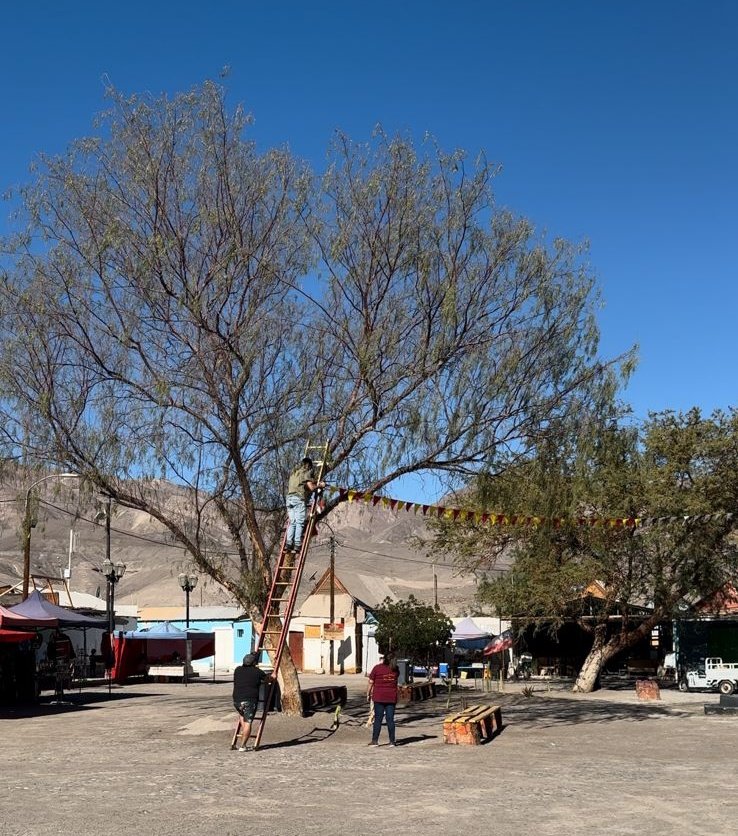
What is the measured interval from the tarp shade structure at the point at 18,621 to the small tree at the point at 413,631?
15.0 meters

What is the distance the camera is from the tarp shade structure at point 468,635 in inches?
1768

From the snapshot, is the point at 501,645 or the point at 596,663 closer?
the point at 596,663

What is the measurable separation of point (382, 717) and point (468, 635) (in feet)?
95.1

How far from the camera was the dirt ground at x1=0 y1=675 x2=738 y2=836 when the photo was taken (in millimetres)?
10031

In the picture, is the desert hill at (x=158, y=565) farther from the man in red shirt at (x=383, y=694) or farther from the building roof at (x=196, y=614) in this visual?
the man in red shirt at (x=383, y=694)

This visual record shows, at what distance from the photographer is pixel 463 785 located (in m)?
12.6

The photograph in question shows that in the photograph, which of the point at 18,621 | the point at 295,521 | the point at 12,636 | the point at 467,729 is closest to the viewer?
the point at 467,729

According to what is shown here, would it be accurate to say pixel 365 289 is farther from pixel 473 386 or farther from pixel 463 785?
pixel 463 785

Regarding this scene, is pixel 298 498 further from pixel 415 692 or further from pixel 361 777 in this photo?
pixel 415 692

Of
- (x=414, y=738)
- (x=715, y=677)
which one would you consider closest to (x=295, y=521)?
(x=414, y=738)

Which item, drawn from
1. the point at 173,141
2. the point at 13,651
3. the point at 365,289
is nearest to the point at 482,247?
the point at 365,289

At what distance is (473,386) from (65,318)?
311 inches

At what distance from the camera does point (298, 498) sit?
1792 centimetres

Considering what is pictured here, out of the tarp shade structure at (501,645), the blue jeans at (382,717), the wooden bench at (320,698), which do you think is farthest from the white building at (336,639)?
the blue jeans at (382,717)
